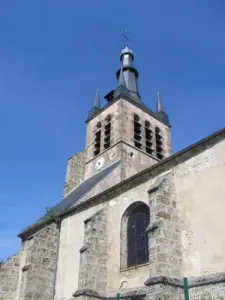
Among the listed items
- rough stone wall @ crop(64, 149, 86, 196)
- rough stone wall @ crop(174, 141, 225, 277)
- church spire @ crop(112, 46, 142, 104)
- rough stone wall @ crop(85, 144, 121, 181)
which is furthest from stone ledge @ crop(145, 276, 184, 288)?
church spire @ crop(112, 46, 142, 104)

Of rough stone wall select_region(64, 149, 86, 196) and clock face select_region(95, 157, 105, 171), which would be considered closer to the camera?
clock face select_region(95, 157, 105, 171)

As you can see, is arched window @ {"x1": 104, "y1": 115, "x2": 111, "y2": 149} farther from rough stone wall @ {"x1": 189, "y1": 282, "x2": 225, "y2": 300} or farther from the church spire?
rough stone wall @ {"x1": 189, "y1": 282, "x2": 225, "y2": 300}

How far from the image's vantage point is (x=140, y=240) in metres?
10.8

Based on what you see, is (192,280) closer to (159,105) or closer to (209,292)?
(209,292)

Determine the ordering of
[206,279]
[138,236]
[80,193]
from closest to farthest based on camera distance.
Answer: [206,279] < [138,236] < [80,193]

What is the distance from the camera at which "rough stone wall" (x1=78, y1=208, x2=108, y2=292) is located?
1059cm

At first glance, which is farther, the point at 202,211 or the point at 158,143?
the point at 158,143

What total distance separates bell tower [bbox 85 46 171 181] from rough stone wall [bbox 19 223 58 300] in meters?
5.93

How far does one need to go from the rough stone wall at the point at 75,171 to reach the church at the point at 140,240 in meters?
4.19

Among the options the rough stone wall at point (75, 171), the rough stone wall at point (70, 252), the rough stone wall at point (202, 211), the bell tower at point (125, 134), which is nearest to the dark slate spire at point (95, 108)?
the bell tower at point (125, 134)

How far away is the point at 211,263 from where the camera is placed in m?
8.20

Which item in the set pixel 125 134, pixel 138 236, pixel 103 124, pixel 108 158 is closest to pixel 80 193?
pixel 108 158

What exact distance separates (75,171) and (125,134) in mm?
4109

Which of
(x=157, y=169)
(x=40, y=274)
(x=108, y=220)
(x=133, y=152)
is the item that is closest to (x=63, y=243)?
(x=40, y=274)
